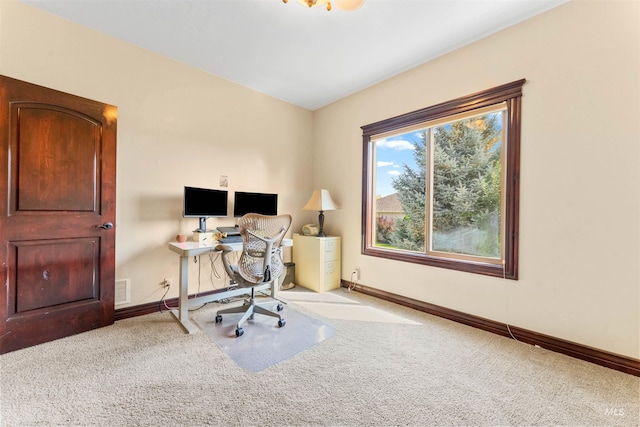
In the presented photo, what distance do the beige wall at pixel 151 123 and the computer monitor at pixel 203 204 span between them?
0.85ft

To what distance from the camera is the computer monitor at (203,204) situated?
2750mm

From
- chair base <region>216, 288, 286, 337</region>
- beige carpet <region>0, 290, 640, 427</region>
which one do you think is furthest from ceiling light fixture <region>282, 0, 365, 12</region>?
beige carpet <region>0, 290, 640, 427</region>

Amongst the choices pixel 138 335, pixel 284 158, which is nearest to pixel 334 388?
pixel 138 335

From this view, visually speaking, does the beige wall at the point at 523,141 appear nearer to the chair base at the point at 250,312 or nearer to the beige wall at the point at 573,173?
the beige wall at the point at 573,173

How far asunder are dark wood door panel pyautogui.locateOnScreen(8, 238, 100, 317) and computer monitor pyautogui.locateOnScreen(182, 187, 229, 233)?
2.72 ft

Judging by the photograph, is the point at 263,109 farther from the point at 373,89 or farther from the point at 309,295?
the point at 309,295

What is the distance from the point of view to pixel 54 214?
214cm

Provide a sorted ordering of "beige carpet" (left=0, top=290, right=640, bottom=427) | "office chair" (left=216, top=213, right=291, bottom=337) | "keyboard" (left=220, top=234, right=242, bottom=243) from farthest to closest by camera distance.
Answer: "keyboard" (left=220, top=234, right=242, bottom=243)
"office chair" (left=216, top=213, right=291, bottom=337)
"beige carpet" (left=0, top=290, right=640, bottom=427)

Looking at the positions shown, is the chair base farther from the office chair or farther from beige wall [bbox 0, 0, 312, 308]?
beige wall [bbox 0, 0, 312, 308]

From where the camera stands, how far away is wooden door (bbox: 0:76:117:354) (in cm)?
196

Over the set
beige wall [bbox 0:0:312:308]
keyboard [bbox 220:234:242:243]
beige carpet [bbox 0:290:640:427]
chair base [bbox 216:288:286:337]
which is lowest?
beige carpet [bbox 0:290:640:427]

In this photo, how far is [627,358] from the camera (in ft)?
5.86

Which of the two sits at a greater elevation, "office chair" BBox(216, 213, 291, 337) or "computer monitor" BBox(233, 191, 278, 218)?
"computer monitor" BBox(233, 191, 278, 218)

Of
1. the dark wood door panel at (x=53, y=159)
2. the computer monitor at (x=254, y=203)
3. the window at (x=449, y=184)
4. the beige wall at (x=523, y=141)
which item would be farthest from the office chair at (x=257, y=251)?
the window at (x=449, y=184)
